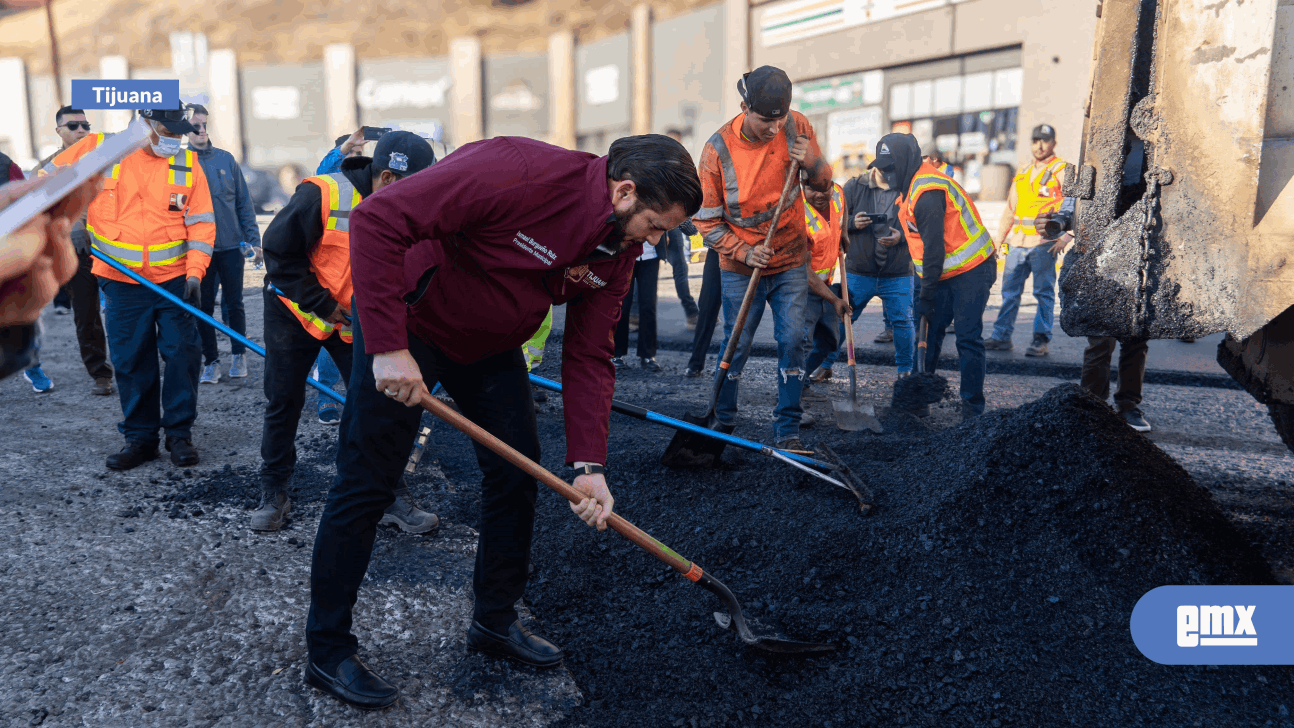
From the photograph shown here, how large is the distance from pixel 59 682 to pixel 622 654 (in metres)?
1.66

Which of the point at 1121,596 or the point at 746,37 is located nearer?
the point at 1121,596

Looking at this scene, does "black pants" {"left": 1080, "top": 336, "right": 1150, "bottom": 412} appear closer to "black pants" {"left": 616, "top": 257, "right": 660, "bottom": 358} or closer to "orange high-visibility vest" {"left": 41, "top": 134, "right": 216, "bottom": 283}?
"black pants" {"left": 616, "top": 257, "right": 660, "bottom": 358}

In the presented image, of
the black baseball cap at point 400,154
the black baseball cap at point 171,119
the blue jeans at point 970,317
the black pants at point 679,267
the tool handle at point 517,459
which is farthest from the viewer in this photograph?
the black pants at point 679,267

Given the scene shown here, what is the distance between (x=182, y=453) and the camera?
445 cm

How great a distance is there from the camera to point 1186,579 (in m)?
2.77

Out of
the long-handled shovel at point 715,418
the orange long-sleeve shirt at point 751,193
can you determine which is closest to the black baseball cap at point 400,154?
the orange long-sleeve shirt at point 751,193

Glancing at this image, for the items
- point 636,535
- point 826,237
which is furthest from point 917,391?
point 636,535

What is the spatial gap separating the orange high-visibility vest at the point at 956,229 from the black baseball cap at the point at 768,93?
5.02 ft

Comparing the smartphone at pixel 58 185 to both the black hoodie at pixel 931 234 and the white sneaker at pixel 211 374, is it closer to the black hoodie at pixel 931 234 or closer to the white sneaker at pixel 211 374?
the black hoodie at pixel 931 234

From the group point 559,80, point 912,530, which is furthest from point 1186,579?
point 559,80

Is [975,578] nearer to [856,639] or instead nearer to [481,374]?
[856,639]

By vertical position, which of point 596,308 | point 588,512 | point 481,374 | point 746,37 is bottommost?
point 588,512

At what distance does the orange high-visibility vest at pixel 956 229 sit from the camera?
5215 mm

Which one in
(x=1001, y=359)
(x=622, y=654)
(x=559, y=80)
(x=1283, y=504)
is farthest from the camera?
(x=559, y=80)
